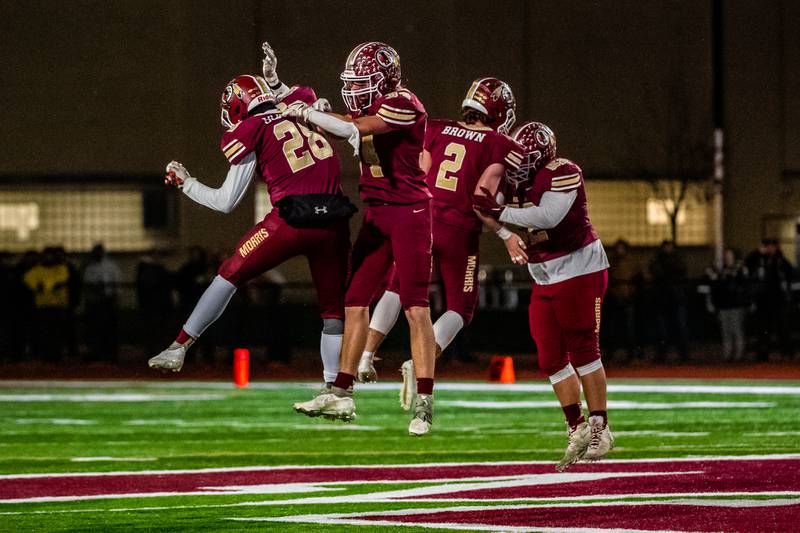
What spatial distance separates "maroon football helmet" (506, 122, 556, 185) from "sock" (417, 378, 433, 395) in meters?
1.36

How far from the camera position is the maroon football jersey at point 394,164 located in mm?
9266

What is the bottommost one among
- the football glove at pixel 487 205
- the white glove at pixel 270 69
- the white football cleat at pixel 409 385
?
the white football cleat at pixel 409 385

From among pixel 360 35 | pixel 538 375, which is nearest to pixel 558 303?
pixel 538 375

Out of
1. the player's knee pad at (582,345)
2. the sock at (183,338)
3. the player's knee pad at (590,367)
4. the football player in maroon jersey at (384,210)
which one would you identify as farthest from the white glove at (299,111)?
the player's knee pad at (590,367)

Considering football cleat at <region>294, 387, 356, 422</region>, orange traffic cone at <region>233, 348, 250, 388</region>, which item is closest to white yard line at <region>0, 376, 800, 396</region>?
orange traffic cone at <region>233, 348, 250, 388</region>

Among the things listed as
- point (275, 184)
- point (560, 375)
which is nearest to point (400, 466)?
point (560, 375)

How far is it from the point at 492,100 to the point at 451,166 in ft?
1.89

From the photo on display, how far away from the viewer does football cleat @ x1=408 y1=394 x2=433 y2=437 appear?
917cm

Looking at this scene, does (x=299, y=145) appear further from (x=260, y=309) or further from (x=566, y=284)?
(x=260, y=309)

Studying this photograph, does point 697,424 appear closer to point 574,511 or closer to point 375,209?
point 574,511

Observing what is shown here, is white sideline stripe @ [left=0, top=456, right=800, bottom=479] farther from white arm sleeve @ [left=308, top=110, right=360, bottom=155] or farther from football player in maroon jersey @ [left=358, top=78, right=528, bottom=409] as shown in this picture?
white arm sleeve @ [left=308, top=110, right=360, bottom=155]

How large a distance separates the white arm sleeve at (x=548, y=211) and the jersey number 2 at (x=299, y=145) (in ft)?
3.98

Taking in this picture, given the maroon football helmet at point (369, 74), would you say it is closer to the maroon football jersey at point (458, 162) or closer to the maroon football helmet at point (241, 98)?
the maroon football helmet at point (241, 98)

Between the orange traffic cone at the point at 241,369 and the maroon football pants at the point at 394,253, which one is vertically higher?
the maroon football pants at the point at 394,253
